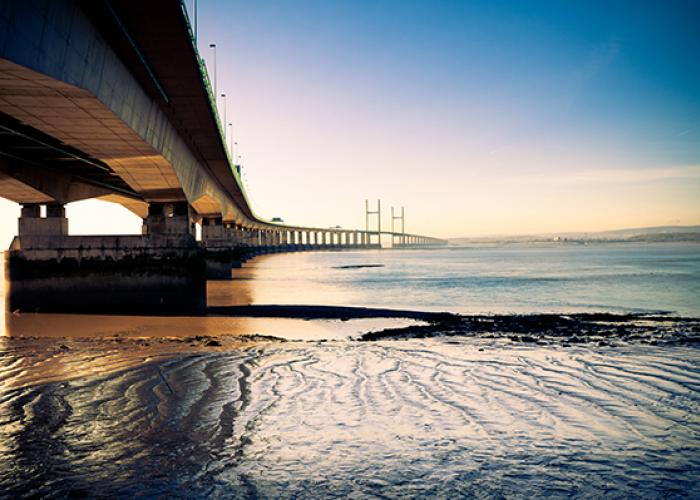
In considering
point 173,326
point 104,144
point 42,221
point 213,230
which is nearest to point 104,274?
point 42,221

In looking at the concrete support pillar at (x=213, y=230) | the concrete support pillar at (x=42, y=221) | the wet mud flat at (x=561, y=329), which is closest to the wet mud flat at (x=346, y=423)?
the wet mud flat at (x=561, y=329)

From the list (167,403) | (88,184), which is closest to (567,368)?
(167,403)

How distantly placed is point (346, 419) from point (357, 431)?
1.59 ft

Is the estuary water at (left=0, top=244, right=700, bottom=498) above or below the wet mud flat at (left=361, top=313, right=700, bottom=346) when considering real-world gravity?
above

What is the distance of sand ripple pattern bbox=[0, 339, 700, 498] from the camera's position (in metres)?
4.93

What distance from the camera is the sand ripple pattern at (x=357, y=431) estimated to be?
493 cm

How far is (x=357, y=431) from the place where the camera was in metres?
6.46

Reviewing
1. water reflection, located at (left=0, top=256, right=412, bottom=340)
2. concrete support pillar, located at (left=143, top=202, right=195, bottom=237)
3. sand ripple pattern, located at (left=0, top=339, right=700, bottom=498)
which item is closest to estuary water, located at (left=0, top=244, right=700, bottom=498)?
sand ripple pattern, located at (left=0, top=339, right=700, bottom=498)

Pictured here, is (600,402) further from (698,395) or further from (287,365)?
(287,365)

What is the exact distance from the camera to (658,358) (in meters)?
11.6

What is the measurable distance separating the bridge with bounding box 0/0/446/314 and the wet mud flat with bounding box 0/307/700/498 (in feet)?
16.4

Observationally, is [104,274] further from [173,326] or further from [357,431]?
[357,431]

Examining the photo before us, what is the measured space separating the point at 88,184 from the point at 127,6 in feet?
67.3

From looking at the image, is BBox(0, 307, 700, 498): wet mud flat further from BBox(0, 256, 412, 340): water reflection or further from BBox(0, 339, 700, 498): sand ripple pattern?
BBox(0, 256, 412, 340): water reflection
